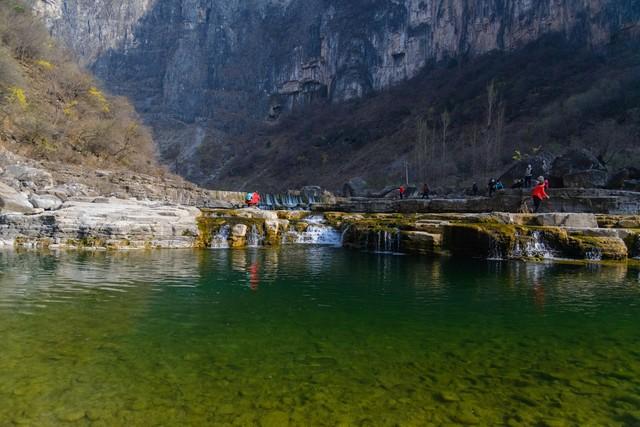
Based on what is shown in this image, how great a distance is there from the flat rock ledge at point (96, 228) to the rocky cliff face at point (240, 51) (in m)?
62.6

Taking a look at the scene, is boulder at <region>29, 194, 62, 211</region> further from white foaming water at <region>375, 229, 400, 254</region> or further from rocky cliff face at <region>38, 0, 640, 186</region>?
rocky cliff face at <region>38, 0, 640, 186</region>

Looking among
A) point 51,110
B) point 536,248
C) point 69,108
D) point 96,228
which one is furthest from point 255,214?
point 69,108

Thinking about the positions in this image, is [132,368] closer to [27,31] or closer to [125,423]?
[125,423]

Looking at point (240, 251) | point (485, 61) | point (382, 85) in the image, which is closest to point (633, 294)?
point (240, 251)

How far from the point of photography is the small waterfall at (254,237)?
19234 mm

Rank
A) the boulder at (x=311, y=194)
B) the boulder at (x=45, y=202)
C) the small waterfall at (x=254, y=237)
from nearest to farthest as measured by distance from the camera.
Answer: the boulder at (x=45, y=202) < the small waterfall at (x=254, y=237) < the boulder at (x=311, y=194)

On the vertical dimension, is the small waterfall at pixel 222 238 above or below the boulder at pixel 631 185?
below

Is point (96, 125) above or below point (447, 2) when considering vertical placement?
below

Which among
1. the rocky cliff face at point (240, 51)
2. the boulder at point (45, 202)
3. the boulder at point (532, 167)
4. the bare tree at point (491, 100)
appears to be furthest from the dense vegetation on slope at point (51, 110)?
the rocky cliff face at point (240, 51)

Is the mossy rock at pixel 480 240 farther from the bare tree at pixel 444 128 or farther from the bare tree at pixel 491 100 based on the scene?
the bare tree at pixel 491 100

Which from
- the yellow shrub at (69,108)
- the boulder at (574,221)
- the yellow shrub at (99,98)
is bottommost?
the boulder at (574,221)

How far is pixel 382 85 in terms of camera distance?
83.8 metres

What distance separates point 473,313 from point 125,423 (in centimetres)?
578

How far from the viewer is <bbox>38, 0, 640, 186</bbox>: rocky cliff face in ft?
268
